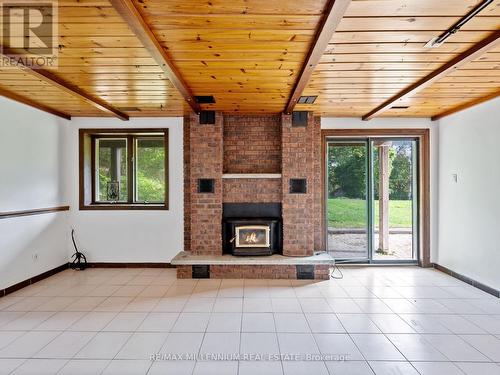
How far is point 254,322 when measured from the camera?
9.88ft

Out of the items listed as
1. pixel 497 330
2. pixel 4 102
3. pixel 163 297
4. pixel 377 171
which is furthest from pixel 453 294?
pixel 4 102

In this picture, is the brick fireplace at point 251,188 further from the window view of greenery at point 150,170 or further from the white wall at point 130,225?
the window view of greenery at point 150,170

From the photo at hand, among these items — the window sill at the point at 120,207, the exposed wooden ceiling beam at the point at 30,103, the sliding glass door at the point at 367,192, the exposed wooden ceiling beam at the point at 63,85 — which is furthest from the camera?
the sliding glass door at the point at 367,192

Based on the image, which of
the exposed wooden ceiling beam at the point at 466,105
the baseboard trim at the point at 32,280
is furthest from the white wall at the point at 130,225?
the exposed wooden ceiling beam at the point at 466,105

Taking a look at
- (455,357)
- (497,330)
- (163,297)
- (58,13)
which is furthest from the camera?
(163,297)

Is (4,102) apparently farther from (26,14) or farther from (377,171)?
(377,171)

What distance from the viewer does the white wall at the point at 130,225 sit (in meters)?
5.02

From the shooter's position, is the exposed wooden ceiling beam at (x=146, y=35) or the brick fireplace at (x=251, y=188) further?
the brick fireplace at (x=251, y=188)

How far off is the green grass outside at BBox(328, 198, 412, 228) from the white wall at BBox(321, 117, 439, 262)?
1.25 ft

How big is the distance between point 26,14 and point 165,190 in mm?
3216

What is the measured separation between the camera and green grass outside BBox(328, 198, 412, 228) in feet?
17.0
